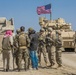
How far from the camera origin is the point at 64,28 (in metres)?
40.3

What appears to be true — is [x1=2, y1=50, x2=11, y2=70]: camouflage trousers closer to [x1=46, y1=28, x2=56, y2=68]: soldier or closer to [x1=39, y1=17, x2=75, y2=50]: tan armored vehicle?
[x1=46, y1=28, x2=56, y2=68]: soldier

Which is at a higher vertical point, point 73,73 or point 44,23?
point 44,23

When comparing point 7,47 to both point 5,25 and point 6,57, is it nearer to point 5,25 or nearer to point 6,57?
point 6,57

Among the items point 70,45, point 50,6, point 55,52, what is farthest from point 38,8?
point 55,52

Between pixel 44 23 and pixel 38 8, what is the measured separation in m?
2.39

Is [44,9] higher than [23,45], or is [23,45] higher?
[44,9]

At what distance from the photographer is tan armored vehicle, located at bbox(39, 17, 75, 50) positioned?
113 feet

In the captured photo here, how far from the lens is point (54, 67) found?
60.1 ft

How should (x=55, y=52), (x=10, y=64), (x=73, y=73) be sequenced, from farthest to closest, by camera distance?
(x=55, y=52)
(x=10, y=64)
(x=73, y=73)

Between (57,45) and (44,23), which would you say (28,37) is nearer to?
(57,45)

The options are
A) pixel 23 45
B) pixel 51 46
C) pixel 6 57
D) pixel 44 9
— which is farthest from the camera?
pixel 44 9

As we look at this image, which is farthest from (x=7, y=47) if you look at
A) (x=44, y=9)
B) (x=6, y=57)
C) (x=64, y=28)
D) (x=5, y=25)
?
(x=44, y=9)

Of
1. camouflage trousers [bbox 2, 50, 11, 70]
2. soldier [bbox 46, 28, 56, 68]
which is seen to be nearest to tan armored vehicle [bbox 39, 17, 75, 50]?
soldier [bbox 46, 28, 56, 68]

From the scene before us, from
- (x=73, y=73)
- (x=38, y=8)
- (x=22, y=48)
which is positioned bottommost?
(x=73, y=73)
